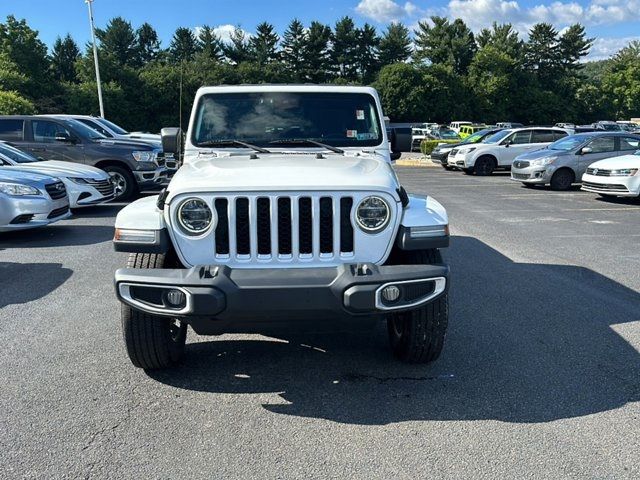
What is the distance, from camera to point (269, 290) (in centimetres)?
314

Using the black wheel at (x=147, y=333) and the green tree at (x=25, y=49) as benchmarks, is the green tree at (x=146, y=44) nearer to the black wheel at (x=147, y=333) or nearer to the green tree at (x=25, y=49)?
the green tree at (x=25, y=49)

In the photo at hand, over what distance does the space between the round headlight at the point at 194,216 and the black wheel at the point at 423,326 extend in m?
1.26

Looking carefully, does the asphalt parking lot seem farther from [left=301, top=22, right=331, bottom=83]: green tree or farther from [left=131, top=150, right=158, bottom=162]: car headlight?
[left=301, top=22, right=331, bottom=83]: green tree

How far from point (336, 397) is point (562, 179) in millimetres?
13608

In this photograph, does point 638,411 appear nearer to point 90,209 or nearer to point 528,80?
point 90,209

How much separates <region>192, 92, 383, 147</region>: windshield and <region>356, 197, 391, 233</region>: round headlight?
4.67ft

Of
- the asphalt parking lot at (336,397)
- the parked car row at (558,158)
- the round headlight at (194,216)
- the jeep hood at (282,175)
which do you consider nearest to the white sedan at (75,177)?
the asphalt parking lot at (336,397)

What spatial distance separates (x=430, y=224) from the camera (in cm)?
350

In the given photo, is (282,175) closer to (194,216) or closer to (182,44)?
(194,216)

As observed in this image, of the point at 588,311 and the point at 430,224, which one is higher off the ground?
the point at 430,224

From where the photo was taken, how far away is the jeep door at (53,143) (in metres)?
12.3

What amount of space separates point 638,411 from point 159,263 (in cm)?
302

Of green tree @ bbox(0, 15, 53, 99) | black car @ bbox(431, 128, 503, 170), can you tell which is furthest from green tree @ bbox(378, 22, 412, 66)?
black car @ bbox(431, 128, 503, 170)

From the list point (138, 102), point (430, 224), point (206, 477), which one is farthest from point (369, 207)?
point (138, 102)
